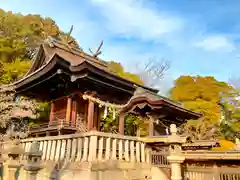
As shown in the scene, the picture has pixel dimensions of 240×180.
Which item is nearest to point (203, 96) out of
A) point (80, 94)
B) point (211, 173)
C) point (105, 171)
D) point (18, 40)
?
point (80, 94)

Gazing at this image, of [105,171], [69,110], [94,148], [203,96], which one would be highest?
[203,96]

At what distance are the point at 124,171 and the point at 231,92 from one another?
1953 cm

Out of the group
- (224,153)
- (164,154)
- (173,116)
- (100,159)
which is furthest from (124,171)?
(173,116)

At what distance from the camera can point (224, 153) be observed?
5.28m

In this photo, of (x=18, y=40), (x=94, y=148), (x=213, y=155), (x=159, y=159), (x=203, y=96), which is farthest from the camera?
(x=203, y=96)

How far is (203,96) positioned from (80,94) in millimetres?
15857

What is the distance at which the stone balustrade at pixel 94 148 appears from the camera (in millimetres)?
6219

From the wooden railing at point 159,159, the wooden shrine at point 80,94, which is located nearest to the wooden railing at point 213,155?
the wooden railing at point 159,159

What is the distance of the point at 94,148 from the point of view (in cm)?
610

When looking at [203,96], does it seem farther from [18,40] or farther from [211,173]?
[211,173]

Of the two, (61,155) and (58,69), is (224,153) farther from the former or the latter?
(58,69)

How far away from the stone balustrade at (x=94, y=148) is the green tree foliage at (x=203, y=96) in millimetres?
11686

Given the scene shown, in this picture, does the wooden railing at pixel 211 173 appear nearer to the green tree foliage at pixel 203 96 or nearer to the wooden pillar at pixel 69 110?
the wooden pillar at pixel 69 110

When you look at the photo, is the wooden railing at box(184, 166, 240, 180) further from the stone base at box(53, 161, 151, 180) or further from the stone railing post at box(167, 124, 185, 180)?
the stone base at box(53, 161, 151, 180)
